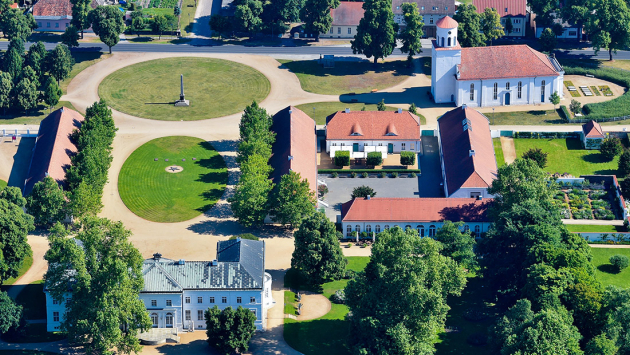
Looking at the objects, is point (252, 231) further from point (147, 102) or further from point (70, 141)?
A: point (147, 102)

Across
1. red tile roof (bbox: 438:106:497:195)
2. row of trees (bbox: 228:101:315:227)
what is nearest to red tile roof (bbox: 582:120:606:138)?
red tile roof (bbox: 438:106:497:195)

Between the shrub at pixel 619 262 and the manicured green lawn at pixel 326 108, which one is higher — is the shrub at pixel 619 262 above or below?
below

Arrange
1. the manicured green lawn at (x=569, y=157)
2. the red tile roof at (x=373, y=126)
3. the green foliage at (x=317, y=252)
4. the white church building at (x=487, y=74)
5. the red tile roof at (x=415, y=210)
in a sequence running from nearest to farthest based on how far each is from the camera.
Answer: the green foliage at (x=317, y=252), the red tile roof at (x=415, y=210), the manicured green lawn at (x=569, y=157), the red tile roof at (x=373, y=126), the white church building at (x=487, y=74)

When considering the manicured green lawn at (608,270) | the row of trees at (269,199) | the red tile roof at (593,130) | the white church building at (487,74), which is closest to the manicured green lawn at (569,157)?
the red tile roof at (593,130)

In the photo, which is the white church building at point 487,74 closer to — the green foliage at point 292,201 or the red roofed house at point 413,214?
the red roofed house at point 413,214

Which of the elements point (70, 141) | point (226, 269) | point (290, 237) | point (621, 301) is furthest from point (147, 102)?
point (621, 301)

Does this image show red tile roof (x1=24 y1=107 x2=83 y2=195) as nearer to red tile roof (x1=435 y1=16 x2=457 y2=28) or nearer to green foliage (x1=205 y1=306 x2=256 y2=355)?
green foliage (x1=205 y1=306 x2=256 y2=355)
